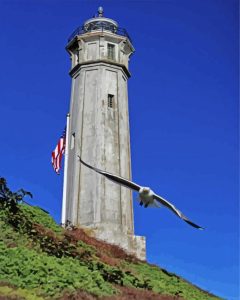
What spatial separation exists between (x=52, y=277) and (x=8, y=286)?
61.6 inches

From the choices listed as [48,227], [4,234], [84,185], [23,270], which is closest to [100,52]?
[84,185]

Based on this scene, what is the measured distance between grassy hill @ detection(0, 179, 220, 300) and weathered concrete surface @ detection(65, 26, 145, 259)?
2293 mm

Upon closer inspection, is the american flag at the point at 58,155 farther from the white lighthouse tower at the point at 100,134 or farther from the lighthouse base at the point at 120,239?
the lighthouse base at the point at 120,239

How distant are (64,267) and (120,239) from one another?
11740 mm

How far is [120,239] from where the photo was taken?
3103 cm

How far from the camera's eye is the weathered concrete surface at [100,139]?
107 ft

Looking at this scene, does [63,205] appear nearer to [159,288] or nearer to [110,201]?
[110,201]

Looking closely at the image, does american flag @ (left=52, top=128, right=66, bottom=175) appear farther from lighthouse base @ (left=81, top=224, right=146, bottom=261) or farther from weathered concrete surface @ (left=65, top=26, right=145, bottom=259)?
lighthouse base @ (left=81, top=224, right=146, bottom=261)

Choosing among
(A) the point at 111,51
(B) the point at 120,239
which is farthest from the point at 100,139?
(A) the point at 111,51

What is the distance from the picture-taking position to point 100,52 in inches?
1517

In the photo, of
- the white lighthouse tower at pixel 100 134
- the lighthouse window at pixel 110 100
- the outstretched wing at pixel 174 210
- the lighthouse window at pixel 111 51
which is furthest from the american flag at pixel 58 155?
the outstretched wing at pixel 174 210

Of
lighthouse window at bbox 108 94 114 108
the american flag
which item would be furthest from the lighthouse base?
lighthouse window at bbox 108 94 114 108

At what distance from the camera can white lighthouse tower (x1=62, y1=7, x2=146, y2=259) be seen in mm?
32594

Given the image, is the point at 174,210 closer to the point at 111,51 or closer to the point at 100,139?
the point at 100,139
